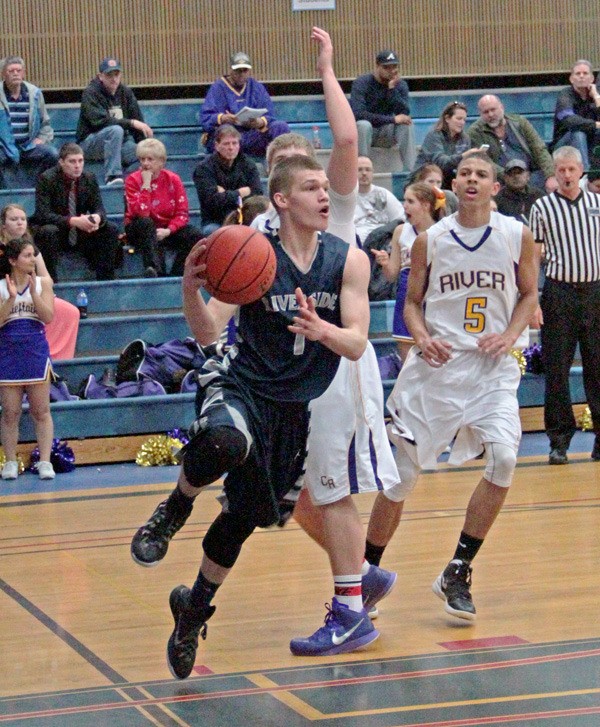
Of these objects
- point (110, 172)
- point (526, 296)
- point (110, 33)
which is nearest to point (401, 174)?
point (110, 172)

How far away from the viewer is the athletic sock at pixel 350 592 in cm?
477

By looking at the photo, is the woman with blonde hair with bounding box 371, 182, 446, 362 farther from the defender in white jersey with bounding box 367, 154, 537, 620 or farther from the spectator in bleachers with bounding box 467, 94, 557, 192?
the defender in white jersey with bounding box 367, 154, 537, 620

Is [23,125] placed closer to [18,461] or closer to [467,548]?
[18,461]

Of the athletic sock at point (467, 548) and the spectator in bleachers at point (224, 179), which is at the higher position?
the spectator in bleachers at point (224, 179)

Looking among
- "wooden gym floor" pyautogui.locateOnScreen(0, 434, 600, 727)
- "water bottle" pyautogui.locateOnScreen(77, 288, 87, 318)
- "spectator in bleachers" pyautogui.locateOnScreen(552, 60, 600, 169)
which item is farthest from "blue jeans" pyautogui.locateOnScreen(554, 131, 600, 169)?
"wooden gym floor" pyautogui.locateOnScreen(0, 434, 600, 727)

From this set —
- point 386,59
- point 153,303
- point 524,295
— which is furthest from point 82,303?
point 524,295

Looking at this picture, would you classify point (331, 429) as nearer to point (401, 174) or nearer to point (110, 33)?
point (401, 174)

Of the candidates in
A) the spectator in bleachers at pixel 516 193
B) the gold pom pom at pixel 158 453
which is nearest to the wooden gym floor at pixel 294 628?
the gold pom pom at pixel 158 453

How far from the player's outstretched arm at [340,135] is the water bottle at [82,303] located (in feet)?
19.9

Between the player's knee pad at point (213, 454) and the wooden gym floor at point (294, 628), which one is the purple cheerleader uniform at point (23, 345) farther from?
the player's knee pad at point (213, 454)

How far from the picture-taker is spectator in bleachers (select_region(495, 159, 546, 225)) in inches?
454

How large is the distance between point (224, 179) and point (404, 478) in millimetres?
6329

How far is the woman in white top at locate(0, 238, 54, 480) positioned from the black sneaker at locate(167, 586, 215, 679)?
15.9 feet

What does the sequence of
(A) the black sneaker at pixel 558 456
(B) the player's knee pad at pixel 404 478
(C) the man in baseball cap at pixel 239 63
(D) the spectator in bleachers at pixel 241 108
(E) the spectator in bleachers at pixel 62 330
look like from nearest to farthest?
(B) the player's knee pad at pixel 404 478 → (A) the black sneaker at pixel 558 456 → (E) the spectator in bleachers at pixel 62 330 → (D) the spectator in bleachers at pixel 241 108 → (C) the man in baseball cap at pixel 239 63
